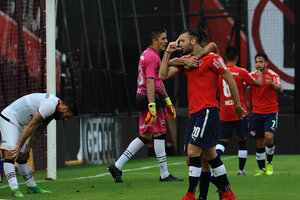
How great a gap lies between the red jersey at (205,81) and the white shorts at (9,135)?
248 cm

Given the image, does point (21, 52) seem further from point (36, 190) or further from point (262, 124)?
point (36, 190)

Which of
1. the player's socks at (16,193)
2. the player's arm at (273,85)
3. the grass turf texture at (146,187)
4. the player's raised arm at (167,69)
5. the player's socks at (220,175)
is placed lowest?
the grass turf texture at (146,187)

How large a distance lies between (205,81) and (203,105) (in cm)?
25

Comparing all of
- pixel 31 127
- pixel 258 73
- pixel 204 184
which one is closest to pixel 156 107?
pixel 258 73

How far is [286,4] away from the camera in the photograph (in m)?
20.7

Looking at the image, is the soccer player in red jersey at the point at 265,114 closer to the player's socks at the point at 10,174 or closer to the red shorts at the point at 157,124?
→ the red shorts at the point at 157,124

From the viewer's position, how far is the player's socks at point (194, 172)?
7191 millimetres

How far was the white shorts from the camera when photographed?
845 centimetres

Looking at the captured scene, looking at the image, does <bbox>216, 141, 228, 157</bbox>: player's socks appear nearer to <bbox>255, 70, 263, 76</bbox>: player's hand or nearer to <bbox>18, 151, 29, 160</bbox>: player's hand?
<bbox>255, 70, 263, 76</bbox>: player's hand

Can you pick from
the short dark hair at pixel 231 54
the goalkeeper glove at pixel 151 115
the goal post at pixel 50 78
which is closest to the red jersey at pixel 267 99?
the short dark hair at pixel 231 54

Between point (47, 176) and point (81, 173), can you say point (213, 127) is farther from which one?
point (81, 173)

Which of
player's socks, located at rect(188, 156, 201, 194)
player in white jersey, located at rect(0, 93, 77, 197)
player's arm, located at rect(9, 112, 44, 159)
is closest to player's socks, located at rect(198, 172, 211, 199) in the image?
player's socks, located at rect(188, 156, 201, 194)

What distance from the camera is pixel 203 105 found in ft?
23.4

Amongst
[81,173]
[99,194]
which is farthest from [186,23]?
[99,194]
